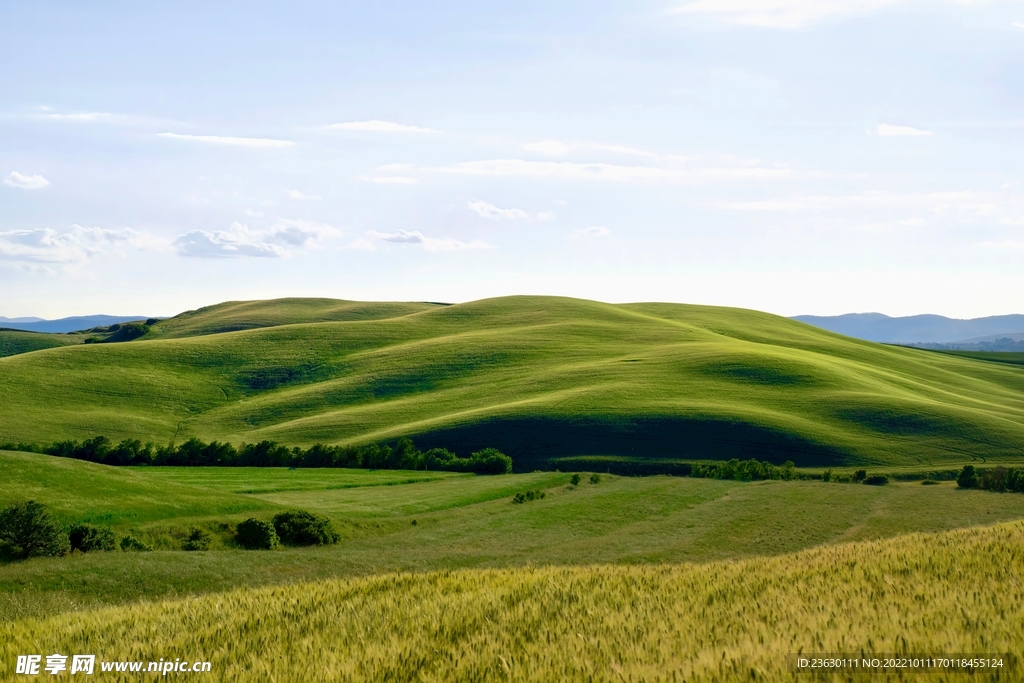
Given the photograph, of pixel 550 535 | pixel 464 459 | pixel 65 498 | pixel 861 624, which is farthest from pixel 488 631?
pixel 464 459

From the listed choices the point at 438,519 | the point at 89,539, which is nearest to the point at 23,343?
the point at 438,519

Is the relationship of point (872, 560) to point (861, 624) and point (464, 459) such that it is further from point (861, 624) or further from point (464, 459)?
point (464, 459)

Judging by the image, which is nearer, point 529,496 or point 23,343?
point 529,496

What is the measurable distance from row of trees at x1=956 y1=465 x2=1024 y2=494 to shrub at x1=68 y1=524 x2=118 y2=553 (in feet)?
181

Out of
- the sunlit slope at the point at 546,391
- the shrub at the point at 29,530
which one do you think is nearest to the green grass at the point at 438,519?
the shrub at the point at 29,530

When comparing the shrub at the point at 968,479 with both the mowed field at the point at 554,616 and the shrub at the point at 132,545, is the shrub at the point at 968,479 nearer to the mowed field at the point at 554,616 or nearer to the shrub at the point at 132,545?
the mowed field at the point at 554,616

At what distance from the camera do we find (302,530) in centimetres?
3531

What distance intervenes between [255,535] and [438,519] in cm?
1210

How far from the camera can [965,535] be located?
1384 cm

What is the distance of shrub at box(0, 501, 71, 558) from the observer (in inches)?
1012

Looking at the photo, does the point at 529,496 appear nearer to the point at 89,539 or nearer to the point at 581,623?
the point at 89,539

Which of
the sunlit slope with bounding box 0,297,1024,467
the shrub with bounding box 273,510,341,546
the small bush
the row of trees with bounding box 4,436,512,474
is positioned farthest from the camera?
the sunlit slope with bounding box 0,297,1024,467

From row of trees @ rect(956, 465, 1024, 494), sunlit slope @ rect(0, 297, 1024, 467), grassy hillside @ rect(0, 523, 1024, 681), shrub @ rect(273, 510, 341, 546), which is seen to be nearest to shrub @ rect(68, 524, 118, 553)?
shrub @ rect(273, 510, 341, 546)

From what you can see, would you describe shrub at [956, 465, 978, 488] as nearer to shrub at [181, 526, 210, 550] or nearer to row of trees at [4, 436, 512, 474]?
row of trees at [4, 436, 512, 474]
